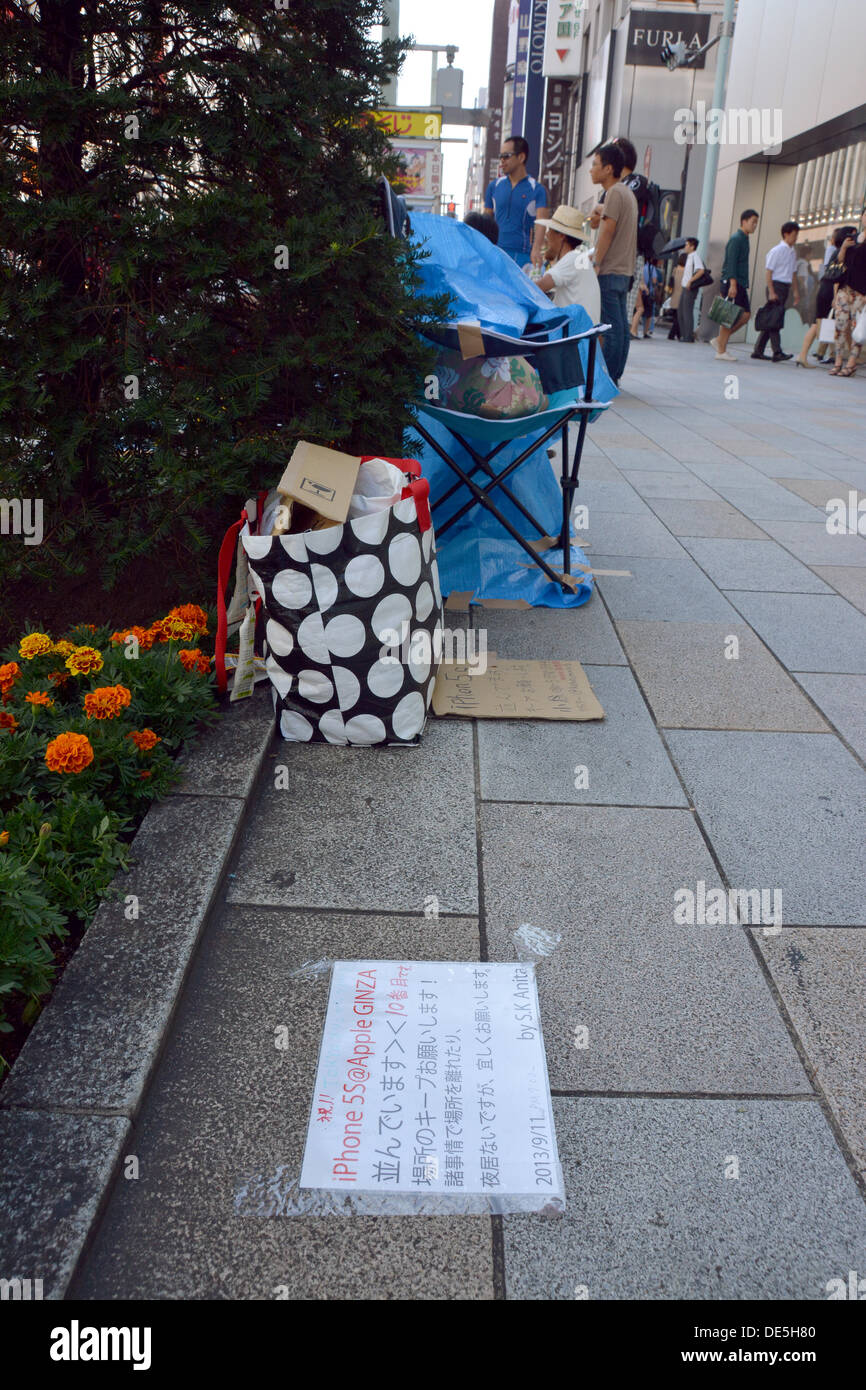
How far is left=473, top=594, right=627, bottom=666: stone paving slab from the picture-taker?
147 inches

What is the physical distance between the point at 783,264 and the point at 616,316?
836cm

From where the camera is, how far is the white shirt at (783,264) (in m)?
14.4

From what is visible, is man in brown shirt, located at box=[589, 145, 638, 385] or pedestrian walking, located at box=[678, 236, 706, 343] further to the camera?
pedestrian walking, located at box=[678, 236, 706, 343]

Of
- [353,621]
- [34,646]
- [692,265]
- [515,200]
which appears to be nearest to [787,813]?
[353,621]

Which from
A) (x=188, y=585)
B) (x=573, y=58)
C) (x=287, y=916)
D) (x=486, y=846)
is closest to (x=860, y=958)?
(x=486, y=846)

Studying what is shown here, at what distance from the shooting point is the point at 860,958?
2121mm

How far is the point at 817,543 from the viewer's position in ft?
17.6

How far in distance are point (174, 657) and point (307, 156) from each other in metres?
1.47

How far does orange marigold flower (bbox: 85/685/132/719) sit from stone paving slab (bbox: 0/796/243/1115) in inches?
10.2

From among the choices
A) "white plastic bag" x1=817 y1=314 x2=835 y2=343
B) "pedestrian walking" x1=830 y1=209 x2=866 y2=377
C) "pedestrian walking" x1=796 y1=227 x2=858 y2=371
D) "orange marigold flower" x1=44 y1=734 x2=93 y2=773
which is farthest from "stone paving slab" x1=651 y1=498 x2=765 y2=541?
"white plastic bag" x1=817 y1=314 x2=835 y2=343

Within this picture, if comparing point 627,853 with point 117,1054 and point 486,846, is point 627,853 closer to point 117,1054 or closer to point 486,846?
point 486,846

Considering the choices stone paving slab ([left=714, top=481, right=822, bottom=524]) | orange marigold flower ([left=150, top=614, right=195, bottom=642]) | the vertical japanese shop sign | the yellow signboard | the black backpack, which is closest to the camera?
orange marigold flower ([left=150, top=614, right=195, bottom=642])

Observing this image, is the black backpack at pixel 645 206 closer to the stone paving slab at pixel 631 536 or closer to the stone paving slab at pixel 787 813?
the stone paving slab at pixel 631 536

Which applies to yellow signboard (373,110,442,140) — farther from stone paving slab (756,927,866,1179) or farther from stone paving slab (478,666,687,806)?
stone paving slab (756,927,866,1179)
